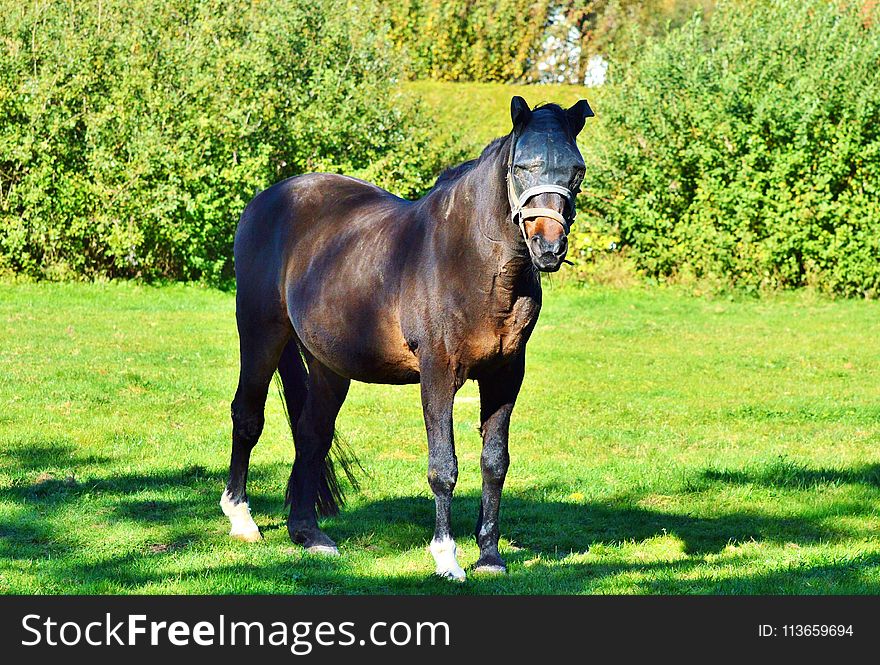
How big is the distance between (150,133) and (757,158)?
10.9 meters

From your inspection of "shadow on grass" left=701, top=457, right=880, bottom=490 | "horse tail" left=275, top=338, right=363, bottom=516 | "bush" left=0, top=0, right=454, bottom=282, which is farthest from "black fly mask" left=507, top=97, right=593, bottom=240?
"bush" left=0, top=0, right=454, bottom=282

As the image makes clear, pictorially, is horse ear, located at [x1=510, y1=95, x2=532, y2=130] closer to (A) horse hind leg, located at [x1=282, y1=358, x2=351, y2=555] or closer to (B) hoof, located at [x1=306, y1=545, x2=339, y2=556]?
(A) horse hind leg, located at [x1=282, y1=358, x2=351, y2=555]

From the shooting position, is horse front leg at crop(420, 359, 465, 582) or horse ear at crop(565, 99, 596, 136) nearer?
horse ear at crop(565, 99, 596, 136)

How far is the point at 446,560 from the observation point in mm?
5473

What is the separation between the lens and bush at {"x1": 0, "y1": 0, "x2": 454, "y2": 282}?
1894 cm

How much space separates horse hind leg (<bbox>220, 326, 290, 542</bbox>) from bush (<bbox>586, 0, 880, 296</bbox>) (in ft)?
48.9

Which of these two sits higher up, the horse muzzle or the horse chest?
the horse muzzle

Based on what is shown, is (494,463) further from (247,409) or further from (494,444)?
(247,409)

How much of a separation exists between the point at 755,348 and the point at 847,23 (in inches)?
381

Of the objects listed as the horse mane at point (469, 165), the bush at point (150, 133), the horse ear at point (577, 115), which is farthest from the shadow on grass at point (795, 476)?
the bush at point (150, 133)

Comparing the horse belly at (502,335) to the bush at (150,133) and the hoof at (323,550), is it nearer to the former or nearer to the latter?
the hoof at (323,550)

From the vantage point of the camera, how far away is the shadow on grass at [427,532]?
18.2 ft

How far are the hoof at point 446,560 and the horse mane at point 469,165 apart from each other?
6.06 ft

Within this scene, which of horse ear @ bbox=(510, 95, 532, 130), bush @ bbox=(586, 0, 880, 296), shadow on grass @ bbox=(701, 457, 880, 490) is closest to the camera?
horse ear @ bbox=(510, 95, 532, 130)
